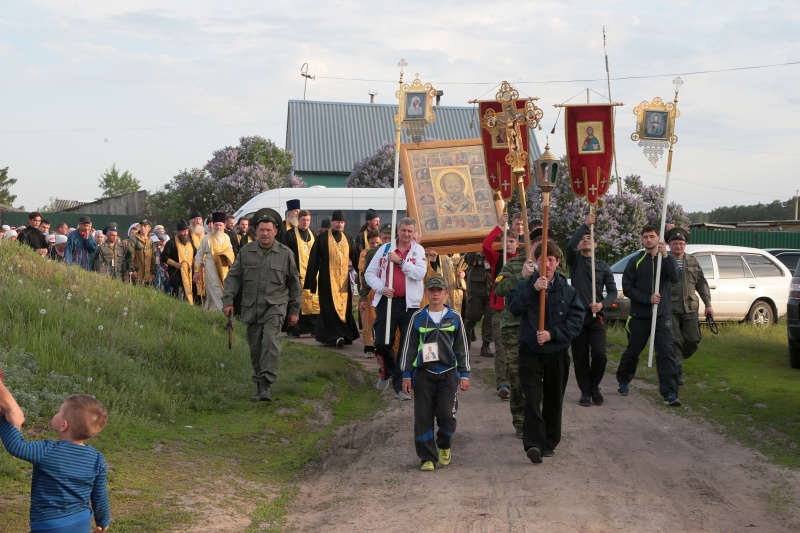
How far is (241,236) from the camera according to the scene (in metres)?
18.6

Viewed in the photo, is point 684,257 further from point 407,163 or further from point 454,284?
point 407,163

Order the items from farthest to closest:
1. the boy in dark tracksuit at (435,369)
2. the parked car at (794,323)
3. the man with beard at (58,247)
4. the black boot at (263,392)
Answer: the man with beard at (58,247)
the parked car at (794,323)
the black boot at (263,392)
the boy in dark tracksuit at (435,369)

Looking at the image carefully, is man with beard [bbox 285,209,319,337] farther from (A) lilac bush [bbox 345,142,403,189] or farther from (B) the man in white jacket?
(A) lilac bush [bbox 345,142,403,189]

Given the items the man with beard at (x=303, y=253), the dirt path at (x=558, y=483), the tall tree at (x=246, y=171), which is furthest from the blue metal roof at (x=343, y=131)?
the dirt path at (x=558, y=483)

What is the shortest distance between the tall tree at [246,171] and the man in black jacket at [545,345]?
1104 inches

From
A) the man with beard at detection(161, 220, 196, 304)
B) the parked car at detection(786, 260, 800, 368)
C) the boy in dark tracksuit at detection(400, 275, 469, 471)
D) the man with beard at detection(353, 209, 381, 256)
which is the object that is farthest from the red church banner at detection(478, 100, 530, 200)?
the man with beard at detection(161, 220, 196, 304)

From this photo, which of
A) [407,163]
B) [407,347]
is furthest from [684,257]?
[407,347]

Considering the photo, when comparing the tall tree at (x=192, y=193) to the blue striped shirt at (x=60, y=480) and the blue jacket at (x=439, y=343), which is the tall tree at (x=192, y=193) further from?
the blue striped shirt at (x=60, y=480)

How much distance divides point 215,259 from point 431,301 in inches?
322

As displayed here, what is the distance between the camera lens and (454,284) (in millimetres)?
14289

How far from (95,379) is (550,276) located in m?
4.37

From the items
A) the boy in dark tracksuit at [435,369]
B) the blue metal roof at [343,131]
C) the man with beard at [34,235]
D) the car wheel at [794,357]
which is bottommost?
the car wheel at [794,357]

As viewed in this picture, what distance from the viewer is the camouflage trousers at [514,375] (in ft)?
30.8

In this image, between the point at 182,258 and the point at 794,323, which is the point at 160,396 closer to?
the point at 182,258
